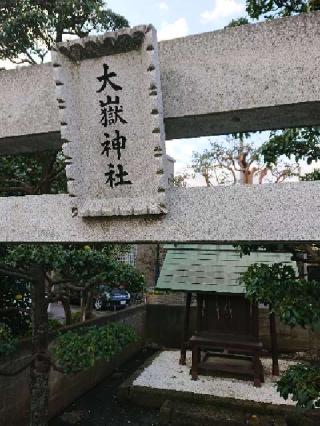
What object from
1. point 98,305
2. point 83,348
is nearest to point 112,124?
point 83,348

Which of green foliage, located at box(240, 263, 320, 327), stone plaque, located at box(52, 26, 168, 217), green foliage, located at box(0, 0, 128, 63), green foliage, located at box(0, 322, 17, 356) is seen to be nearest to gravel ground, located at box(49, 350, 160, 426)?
green foliage, located at box(0, 322, 17, 356)

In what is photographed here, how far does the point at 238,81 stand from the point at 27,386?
5740 millimetres

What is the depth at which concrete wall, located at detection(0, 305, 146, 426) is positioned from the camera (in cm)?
545

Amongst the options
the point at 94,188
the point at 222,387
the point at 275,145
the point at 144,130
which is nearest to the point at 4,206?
the point at 94,188

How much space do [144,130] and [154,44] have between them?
2.21 ft

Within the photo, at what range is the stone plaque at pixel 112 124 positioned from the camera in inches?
116

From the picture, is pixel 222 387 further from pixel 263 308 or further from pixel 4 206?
pixel 4 206

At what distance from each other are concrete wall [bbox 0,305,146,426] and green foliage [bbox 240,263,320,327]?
4.15 meters

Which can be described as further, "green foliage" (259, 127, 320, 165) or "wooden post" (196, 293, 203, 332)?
"wooden post" (196, 293, 203, 332)

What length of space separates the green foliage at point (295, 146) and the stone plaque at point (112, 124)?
205 cm

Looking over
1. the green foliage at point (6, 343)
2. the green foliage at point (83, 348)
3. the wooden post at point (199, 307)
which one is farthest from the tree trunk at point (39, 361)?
the wooden post at point (199, 307)

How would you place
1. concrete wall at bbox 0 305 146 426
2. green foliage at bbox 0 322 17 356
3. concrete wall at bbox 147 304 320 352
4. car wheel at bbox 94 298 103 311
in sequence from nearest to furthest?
green foliage at bbox 0 322 17 356, concrete wall at bbox 0 305 146 426, concrete wall at bbox 147 304 320 352, car wheel at bbox 94 298 103 311

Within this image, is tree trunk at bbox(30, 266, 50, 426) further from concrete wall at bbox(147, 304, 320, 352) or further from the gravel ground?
concrete wall at bbox(147, 304, 320, 352)

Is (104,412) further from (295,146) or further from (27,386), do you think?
(295,146)
